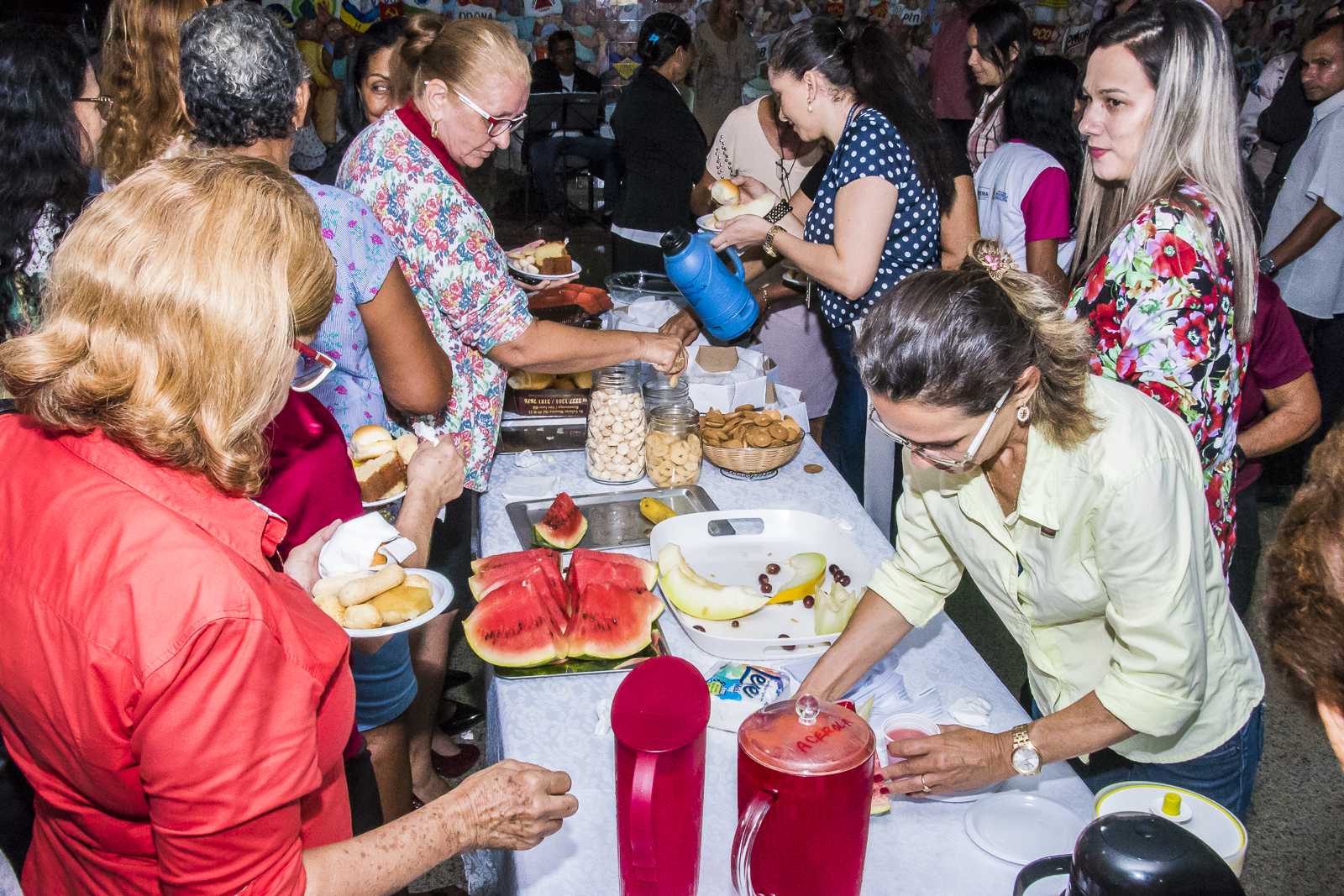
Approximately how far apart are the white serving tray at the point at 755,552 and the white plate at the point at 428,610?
42 cm

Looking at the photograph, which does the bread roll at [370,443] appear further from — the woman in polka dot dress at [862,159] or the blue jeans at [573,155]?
the blue jeans at [573,155]

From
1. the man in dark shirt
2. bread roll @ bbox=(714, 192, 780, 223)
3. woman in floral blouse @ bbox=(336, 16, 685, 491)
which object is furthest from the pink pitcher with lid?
the man in dark shirt

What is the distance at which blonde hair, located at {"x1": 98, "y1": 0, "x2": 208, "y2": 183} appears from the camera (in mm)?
1781

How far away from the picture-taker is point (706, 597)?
1612mm

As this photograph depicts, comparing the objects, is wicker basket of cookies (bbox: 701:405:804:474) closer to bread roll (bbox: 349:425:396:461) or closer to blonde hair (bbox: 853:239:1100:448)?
bread roll (bbox: 349:425:396:461)

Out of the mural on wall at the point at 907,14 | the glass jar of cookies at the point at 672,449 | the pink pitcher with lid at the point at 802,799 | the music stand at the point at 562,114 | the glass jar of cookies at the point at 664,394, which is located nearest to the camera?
the pink pitcher with lid at the point at 802,799

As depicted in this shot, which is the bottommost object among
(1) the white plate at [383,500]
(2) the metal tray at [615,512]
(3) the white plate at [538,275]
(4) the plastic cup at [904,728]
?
(2) the metal tray at [615,512]

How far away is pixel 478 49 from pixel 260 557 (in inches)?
57.6

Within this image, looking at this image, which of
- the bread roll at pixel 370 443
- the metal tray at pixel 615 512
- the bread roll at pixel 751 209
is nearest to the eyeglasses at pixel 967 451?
the metal tray at pixel 615 512

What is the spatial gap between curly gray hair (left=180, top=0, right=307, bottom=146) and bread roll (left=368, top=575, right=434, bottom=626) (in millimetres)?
889

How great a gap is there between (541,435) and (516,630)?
988mm

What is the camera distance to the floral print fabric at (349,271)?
→ 163 centimetres

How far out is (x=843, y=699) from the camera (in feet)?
4.53

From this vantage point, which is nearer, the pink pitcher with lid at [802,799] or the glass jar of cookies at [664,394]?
the pink pitcher with lid at [802,799]
